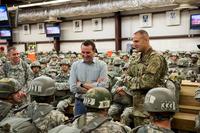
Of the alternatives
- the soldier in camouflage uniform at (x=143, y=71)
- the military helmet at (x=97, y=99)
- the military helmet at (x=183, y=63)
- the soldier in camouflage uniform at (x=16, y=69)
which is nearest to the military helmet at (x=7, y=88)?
the military helmet at (x=97, y=99)

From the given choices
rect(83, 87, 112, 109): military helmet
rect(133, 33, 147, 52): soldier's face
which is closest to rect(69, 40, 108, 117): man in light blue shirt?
rect(133, 33, 147, 52): soldier's face

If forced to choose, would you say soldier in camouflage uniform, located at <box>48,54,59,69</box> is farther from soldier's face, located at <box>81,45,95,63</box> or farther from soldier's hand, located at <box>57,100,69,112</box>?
soldier's face, located at <box>81,45,95,63</box>

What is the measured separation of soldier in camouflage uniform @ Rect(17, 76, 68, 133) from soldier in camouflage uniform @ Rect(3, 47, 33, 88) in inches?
104

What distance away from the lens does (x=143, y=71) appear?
410cm

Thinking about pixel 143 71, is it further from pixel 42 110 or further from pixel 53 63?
pixel 53 63

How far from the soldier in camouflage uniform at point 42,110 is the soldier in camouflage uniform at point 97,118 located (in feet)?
1.28

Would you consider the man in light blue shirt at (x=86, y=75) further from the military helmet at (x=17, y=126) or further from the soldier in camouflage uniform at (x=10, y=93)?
the military helmet at (x=17, y=126)

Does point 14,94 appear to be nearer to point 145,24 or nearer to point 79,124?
point 79,124

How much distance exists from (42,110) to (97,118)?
2.26 feet

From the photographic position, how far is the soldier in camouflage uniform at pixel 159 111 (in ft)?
8.27

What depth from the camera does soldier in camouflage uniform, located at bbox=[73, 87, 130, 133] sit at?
2.62 m

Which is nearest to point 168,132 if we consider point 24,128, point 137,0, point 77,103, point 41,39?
point 24,128

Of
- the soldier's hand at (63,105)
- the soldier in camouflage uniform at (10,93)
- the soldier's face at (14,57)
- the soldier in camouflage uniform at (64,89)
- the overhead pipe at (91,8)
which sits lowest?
the soldier's hand at (63,105)

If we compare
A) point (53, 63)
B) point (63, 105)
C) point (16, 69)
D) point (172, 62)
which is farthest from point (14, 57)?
point (53, 63)
